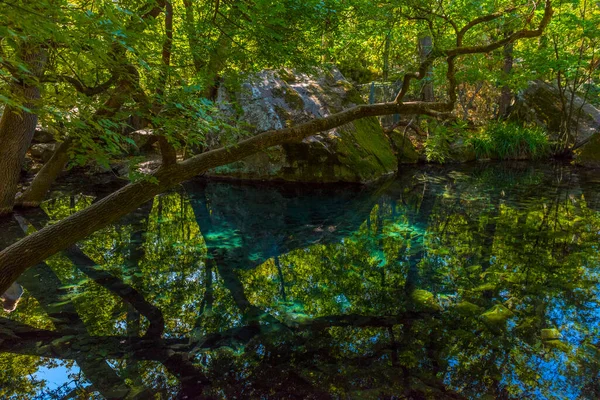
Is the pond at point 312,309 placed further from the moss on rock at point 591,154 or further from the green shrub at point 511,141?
the moss on rock at point 591,154

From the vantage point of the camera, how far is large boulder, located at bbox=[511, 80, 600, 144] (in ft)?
56.5

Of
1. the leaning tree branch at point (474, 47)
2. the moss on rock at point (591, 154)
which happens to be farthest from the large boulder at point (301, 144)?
the moss on rock at point (591, 154)

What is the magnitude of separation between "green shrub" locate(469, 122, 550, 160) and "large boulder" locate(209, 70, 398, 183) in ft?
22.1

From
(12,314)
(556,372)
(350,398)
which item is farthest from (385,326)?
(12,314)

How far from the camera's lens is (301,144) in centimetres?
1170

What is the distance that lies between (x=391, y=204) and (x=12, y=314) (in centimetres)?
795

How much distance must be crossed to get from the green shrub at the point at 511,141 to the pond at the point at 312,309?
9.20 meters

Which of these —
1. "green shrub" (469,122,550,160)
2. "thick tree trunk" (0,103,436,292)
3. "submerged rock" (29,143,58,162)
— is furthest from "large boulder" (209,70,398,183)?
"green shrub" (469,122,550,160)

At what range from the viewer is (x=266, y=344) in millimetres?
3795

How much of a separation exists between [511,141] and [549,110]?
2.99 m

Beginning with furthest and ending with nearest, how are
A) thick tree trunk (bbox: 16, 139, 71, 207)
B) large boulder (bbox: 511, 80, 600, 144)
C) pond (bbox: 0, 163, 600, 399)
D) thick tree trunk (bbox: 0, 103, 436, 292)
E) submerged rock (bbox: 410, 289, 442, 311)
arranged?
large boulder (bbox: 511, 80, 600, 144) < thick tree trunk (bbox: 16, 139, 71, 207) < submerged rock (bbox: 410, 289, 442, 311) < pond (bbox: 0, 163, 600, 399) < thick tree trunk (bbox: 0, 103, 436, 292)

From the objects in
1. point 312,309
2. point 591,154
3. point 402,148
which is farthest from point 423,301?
point 591,154

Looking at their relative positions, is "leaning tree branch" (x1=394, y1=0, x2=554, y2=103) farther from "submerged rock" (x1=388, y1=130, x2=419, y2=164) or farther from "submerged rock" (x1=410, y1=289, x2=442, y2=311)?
"submerged rock" (x1=388, y1=130, x2=419, y2=164)

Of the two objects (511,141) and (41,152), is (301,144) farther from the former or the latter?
(511,141)
